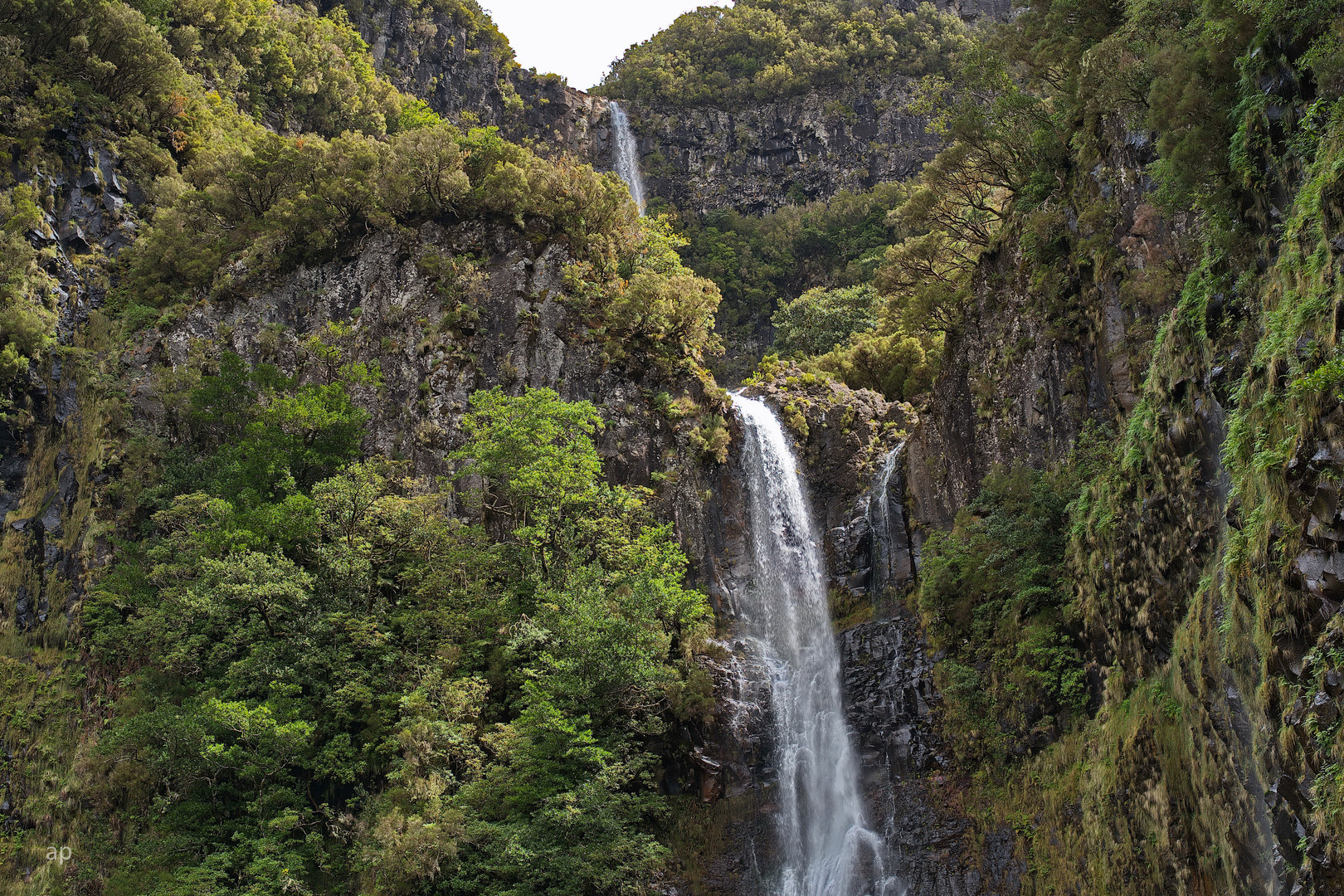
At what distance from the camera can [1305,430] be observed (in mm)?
8570

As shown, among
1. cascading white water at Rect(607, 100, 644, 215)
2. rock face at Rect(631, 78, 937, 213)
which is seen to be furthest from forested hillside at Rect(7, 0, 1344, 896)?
rock face at Rect(631, 78, 937, 213)

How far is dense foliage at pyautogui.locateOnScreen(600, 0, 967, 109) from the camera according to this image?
2453 inches

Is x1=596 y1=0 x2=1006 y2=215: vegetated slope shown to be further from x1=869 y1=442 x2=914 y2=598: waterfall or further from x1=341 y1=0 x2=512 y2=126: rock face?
x1=869 y1=442 x2=914 y2=598: waterfall

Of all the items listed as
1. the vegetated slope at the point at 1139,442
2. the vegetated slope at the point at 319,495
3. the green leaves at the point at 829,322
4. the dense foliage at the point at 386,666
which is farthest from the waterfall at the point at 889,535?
the green leaves at the point at 829,322

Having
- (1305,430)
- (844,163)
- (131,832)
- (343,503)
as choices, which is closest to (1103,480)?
(1305,430)

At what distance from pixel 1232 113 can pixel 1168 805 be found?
30.0ft

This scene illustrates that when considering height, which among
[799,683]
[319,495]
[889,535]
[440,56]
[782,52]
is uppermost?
[782,52]

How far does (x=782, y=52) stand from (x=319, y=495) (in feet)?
174

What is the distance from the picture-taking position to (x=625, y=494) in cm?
2289

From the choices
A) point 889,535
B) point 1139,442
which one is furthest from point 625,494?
point 1139,442

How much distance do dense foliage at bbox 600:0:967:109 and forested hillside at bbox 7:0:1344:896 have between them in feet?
108

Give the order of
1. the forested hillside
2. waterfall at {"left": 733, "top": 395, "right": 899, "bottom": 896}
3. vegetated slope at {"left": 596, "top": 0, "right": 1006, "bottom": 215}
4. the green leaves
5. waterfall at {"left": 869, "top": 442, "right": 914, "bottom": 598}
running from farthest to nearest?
1. vegetated slope at {"left": 596, "top": 0, "right": 1006, "bottom": 215}
2. the green leaves
3. waterfall at {"left": 869, "top": 442, "right": 914, "bottom": 598}
4. waterfall at {"left": 733, "top": 395, "right": 899, "bottom": 896}
5. the forested hillside

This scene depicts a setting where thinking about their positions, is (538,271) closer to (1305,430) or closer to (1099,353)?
(1099,353)

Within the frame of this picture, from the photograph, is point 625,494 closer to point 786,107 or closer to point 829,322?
point 829,322
